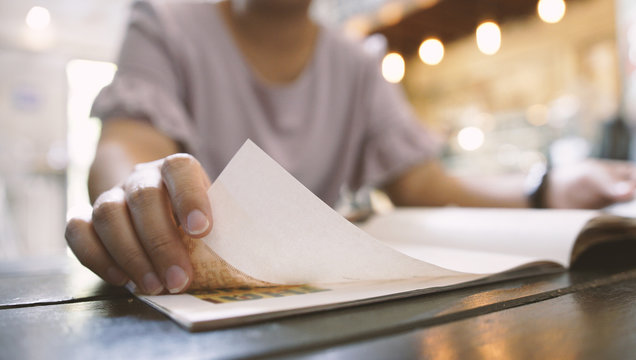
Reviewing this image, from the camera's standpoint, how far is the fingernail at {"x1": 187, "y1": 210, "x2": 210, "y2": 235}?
0.23 metres

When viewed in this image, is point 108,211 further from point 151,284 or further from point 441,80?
point 441,80

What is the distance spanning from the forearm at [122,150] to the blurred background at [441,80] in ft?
4.37

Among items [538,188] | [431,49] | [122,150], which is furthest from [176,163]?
[431,49]

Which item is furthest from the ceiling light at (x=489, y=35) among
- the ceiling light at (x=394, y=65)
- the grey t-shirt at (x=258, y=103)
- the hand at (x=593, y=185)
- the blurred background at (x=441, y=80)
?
the hand at (x=593, y=185)

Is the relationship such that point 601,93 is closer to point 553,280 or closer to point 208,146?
point 208,146

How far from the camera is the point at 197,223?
9.0 inches

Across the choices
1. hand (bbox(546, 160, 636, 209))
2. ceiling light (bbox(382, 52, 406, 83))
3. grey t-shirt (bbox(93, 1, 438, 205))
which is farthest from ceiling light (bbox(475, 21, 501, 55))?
hand (bbox(546, 160, 636, 209))

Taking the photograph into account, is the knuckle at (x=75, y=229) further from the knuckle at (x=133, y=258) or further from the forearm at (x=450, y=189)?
the forearm at (x=450, y=189)

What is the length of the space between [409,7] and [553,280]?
2276 mm

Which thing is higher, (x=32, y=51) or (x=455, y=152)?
(x=32, y=51)

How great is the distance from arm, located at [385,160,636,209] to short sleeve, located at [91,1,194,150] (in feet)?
1.23

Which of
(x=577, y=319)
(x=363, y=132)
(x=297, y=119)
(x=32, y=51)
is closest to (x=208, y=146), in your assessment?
(x=297, y=119)

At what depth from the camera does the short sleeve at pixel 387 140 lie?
778 mm

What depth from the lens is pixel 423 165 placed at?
0.77 m
